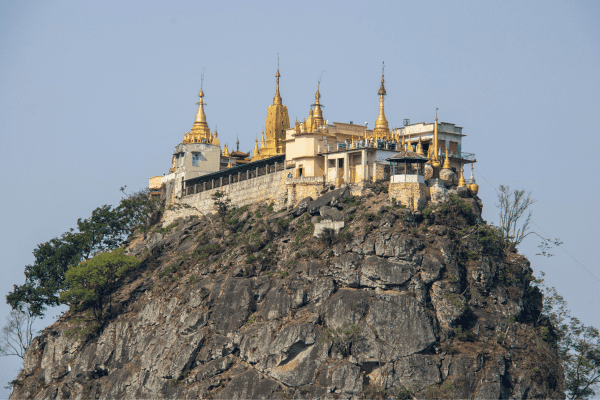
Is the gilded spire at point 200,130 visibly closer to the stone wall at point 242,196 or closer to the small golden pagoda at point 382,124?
the stone wall at point 242,196

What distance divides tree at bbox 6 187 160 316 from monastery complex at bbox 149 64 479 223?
13.7 feet

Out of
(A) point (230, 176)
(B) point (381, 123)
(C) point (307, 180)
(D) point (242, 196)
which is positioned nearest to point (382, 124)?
(B) point (381, 123)

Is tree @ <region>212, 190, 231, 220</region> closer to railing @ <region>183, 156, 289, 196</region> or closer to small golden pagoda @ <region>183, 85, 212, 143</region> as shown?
railing @ <region>183, 156, 289, 196</region>

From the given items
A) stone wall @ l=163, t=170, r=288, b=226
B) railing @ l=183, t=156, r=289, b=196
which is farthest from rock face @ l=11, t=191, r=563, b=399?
railing @ l=183, t=156, r=289, b=196

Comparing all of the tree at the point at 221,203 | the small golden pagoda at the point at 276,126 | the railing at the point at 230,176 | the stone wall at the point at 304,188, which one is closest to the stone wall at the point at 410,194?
the stone wall at the point at 304,188

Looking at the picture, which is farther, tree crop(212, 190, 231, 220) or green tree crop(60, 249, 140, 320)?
tree crop(212, 190, 231, 220)

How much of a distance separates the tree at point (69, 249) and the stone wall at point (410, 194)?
102 feet

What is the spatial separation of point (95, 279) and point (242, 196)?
15142 mm

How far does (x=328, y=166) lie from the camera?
304 ft

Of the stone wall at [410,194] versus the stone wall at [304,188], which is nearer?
the stone wall at [410,194]

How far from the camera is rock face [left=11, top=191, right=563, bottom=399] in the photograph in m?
77.7

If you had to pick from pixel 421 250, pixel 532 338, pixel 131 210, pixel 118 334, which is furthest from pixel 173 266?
pixel 532 338

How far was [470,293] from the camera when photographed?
81562 millimetres

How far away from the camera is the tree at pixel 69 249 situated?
9900cm
